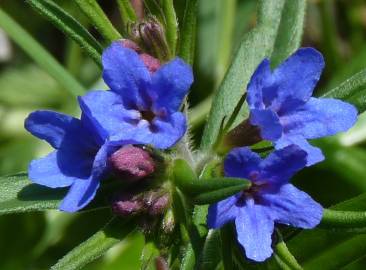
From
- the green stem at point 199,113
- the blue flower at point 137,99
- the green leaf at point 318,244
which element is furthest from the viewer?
the green stem at point 199,113

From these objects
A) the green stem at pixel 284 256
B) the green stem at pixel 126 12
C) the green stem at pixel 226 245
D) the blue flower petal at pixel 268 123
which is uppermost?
the green stem at pixel 126 12

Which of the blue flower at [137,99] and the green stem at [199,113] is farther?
the green stem at [199,113]

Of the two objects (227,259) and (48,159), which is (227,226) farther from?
(48,159)

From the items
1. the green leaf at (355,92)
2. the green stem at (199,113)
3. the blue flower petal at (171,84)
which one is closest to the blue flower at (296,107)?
the blue flower petal at (171,84)

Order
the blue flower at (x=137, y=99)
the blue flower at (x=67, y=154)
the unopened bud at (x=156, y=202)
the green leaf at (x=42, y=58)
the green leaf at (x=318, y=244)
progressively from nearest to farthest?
the blue flower at (x=137, y=99) < the blue flower at (x=67, y=154) < the unopened bud at (x=156, y=202) < the green leaf at (x=318, y=244) < the green leaf at (x=42, y=58)

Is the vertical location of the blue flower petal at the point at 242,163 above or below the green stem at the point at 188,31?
below

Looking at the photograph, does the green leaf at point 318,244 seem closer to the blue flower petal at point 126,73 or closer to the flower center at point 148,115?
the flower center at point 148,115
